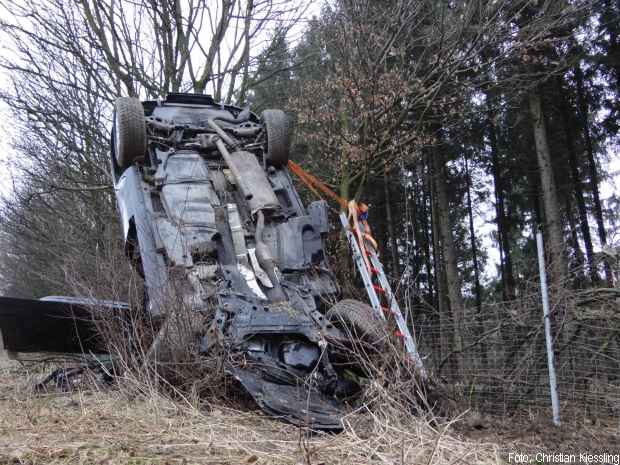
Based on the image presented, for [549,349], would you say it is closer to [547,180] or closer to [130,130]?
[130,130]

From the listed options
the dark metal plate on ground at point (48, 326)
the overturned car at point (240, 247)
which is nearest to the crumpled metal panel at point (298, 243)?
the overturned car at point (240, 247)

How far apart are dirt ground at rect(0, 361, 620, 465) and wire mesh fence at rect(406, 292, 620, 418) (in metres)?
0.38

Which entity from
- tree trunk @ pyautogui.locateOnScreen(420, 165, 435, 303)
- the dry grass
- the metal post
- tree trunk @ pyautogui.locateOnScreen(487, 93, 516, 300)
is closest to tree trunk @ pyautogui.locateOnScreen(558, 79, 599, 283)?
tree trunk @ pyautogui.locateOnScreen(487, 93, 516, 300)

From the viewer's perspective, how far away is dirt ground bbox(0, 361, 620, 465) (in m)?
3.16

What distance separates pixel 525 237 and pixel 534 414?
52.9ft

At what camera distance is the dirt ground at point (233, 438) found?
3160mm

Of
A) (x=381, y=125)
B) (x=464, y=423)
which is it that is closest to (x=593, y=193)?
(x=381, y=125)

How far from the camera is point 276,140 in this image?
7102 millimetres

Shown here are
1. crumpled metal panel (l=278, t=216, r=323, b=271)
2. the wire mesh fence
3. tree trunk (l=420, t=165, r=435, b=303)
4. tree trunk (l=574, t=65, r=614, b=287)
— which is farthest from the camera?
tree trunk (l=420, t=165, r=435, b=303)

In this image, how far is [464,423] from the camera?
440 centimetres

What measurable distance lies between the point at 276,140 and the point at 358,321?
278 cm

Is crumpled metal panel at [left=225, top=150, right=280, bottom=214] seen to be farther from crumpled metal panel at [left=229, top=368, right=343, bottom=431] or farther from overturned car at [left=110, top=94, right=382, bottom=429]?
crumpled metal panel at [left=229, top=368, right=343, bottom=431]

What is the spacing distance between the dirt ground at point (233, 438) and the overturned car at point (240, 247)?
0.49m

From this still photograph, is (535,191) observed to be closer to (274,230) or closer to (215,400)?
(274,230)
